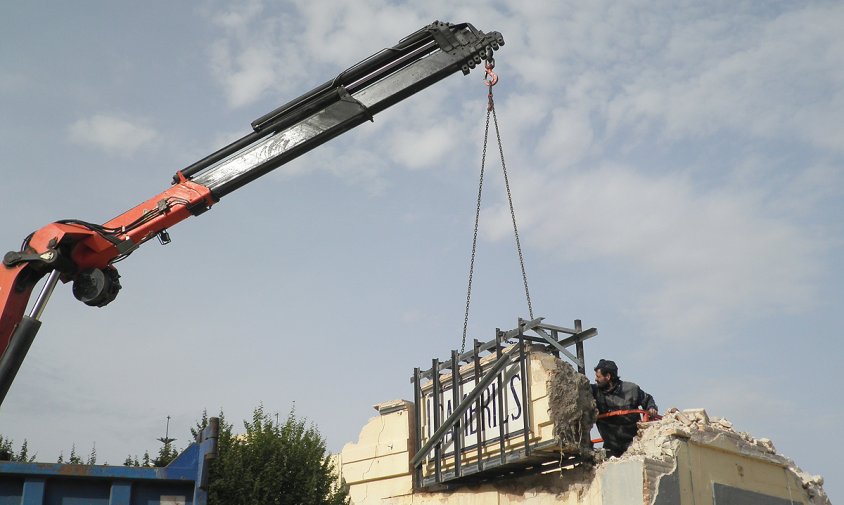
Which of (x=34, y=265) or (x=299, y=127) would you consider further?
(x=299, y=127)

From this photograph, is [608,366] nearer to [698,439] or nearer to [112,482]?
[698,439]

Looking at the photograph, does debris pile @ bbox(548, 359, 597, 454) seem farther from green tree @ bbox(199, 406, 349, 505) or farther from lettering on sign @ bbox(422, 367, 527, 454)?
green tree @ bbox(199, 406, 349, 505)

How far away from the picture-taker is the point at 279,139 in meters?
10.3

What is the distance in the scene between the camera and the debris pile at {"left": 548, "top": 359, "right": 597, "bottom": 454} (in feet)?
35.0

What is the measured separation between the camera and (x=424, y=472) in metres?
13.0

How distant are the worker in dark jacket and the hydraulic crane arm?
4563 millimetres

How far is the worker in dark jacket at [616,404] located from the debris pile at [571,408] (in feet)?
1.09

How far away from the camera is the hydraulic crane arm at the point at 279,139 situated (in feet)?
30.6

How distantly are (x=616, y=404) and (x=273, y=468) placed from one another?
5832mm

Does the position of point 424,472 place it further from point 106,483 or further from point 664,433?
point 106,483

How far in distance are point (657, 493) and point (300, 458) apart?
6.58 metres

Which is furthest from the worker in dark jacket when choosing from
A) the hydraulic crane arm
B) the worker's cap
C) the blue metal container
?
the blue metal container

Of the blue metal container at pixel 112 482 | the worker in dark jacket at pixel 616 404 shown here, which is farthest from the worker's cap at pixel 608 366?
the blue metal container at pixel 112 482

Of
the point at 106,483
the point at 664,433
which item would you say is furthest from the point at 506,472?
the point at 106,483
